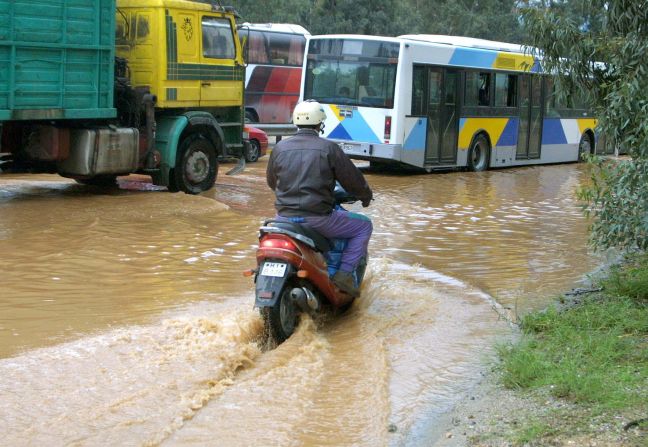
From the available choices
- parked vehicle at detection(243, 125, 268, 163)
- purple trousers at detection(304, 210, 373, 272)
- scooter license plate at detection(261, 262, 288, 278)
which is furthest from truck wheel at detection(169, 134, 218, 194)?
scooter license plate at detection(261, 262, 288, 278)

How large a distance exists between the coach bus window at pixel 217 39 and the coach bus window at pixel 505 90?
315 inches

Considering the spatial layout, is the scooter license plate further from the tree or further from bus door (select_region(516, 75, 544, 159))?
bus door (select_region(516, 75, 544, 159))

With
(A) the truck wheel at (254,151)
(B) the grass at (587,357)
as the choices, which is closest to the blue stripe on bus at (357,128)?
(A) the truck wheel at (254,151)

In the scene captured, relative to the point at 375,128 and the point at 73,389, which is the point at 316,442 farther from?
the point at 375,128

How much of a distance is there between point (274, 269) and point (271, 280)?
8 centimetres

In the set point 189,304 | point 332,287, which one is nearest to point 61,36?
point 189,304

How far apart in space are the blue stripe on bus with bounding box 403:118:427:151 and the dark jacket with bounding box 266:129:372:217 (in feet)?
39.6

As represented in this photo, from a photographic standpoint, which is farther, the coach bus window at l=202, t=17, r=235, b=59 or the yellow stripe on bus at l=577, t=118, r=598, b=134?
the yellow stripe on bus at l=577, t=118, r=598, b=134

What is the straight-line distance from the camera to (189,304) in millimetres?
7746

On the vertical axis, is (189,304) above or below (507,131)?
below

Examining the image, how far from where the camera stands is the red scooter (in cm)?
640

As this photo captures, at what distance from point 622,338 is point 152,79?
9.32 m

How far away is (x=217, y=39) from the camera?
15008 mm

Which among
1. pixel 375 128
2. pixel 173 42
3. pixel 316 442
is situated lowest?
pixel 316 442
